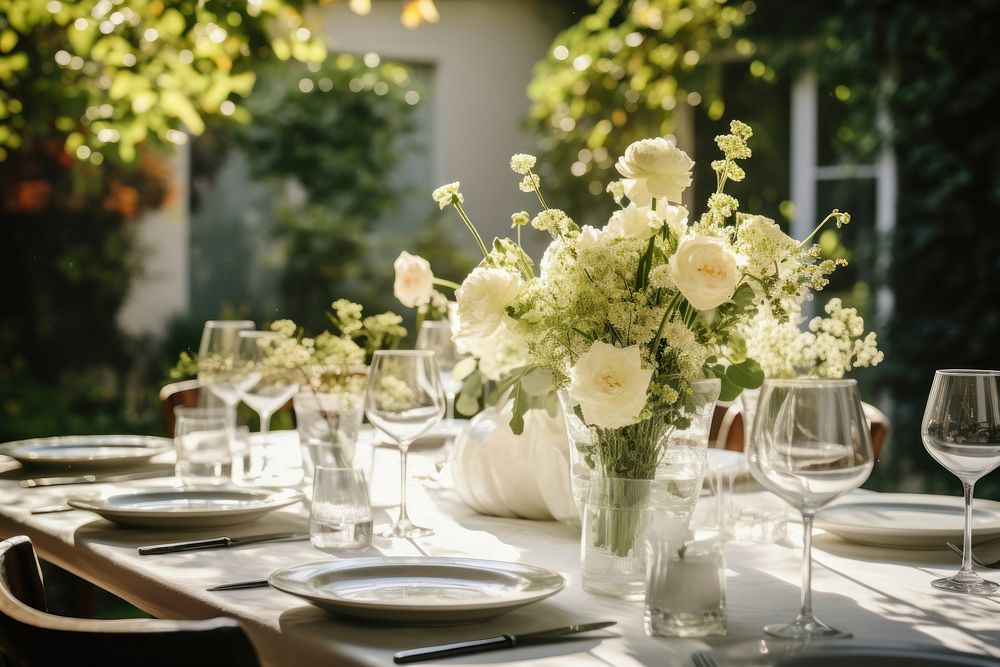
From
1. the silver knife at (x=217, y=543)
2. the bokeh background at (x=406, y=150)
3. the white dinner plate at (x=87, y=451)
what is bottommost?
the silver knife at (x=217, y=543)

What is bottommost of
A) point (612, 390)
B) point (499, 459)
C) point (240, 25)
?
point (499, 459)

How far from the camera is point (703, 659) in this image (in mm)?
1046

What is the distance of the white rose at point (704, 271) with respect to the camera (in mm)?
1229

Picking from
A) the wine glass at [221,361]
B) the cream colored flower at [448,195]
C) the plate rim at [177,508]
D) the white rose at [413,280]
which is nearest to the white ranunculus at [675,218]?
the cream colored flower at [448,195]

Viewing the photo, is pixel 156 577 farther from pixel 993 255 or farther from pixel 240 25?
pixel 993 255

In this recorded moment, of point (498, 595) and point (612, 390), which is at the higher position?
point (612, 390)

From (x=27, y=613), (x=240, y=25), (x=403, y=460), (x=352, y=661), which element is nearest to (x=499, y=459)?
(x=403, y=460)

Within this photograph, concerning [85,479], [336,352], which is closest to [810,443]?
[336,352]

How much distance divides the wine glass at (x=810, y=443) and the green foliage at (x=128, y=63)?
2887 mm

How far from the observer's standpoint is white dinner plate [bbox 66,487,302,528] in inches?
62.4

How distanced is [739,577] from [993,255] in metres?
3.66

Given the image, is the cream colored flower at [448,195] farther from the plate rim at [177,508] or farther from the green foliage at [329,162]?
the green foliage at [329,162]

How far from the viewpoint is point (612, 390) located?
1.24 metres

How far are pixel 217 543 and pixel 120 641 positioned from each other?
23.2 inches
